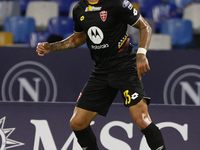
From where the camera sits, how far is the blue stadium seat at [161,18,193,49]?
7836 mm

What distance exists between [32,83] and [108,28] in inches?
103

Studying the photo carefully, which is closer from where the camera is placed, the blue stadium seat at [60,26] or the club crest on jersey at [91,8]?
the club crest on jersey at [91,8]

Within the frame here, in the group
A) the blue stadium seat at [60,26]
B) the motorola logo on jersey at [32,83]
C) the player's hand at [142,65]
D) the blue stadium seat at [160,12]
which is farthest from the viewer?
the blue stadium seat at [160,12]

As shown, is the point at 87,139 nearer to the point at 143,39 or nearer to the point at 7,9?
the point at 143,39

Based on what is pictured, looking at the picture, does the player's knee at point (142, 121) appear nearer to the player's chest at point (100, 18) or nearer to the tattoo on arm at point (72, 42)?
the player's chest at point (100, 18)

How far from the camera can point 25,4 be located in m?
8.54

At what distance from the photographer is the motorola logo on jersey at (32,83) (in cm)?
588

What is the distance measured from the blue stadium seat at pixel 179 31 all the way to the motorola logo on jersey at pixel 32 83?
277 centimetres

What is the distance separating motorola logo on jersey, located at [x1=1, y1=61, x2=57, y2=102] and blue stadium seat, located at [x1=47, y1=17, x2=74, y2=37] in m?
1.88

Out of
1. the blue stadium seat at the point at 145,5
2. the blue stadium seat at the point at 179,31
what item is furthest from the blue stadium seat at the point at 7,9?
the blue stadium seat at the point at 179,31

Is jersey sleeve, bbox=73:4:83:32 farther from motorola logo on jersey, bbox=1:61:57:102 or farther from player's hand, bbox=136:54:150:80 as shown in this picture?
motorola logo on jersey, bbox=1:61:57:102

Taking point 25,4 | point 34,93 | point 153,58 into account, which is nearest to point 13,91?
point 34,93

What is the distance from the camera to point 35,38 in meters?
7.27

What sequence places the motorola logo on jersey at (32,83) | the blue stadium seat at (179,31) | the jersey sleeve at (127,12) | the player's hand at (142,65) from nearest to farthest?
the player's hand at (142,65)
the jersey sleeve at (127,12)
the motorola logo on jersey at (32,83)
the blue stadium seat at (179,31)
